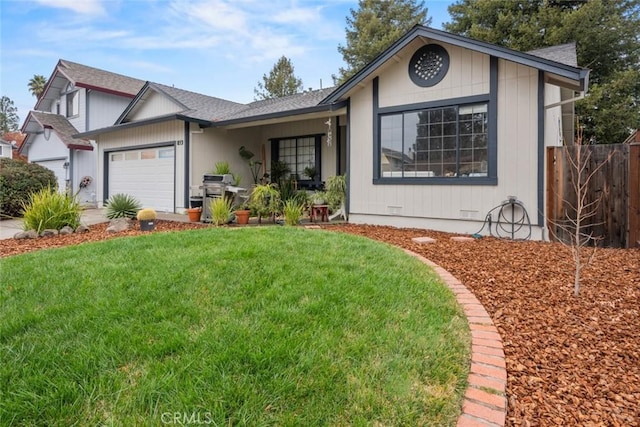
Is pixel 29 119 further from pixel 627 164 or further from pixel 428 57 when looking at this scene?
pixel 627 164

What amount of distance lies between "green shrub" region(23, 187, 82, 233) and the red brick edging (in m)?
7.20

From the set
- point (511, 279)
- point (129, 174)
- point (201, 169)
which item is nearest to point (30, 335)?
point (511, 279)

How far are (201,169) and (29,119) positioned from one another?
1149cm

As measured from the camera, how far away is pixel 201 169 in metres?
10.8

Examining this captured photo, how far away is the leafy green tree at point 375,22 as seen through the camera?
80.8ft

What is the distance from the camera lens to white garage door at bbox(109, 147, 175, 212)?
36.9ft

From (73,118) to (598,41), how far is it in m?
24.0

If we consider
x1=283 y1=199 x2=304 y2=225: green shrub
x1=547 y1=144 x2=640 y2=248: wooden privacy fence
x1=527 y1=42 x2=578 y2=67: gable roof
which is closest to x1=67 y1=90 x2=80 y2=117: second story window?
x1=283 y1=199 x2=304 y2=225: green shrub

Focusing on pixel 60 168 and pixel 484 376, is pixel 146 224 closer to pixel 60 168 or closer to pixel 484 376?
pixel 484 376

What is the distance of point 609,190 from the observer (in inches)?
226

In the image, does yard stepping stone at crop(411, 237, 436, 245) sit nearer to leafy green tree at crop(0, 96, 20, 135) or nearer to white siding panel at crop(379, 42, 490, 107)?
white siding panel at crop(379, 42, 490, 107)

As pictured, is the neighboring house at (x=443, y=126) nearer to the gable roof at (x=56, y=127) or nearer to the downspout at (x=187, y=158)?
the downspout at (x=187, y=158)

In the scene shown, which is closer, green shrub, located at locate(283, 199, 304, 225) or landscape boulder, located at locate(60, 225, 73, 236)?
landscape boulder, located at locate(60, 225, 73, 236)

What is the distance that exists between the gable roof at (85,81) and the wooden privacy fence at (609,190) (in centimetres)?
1731
